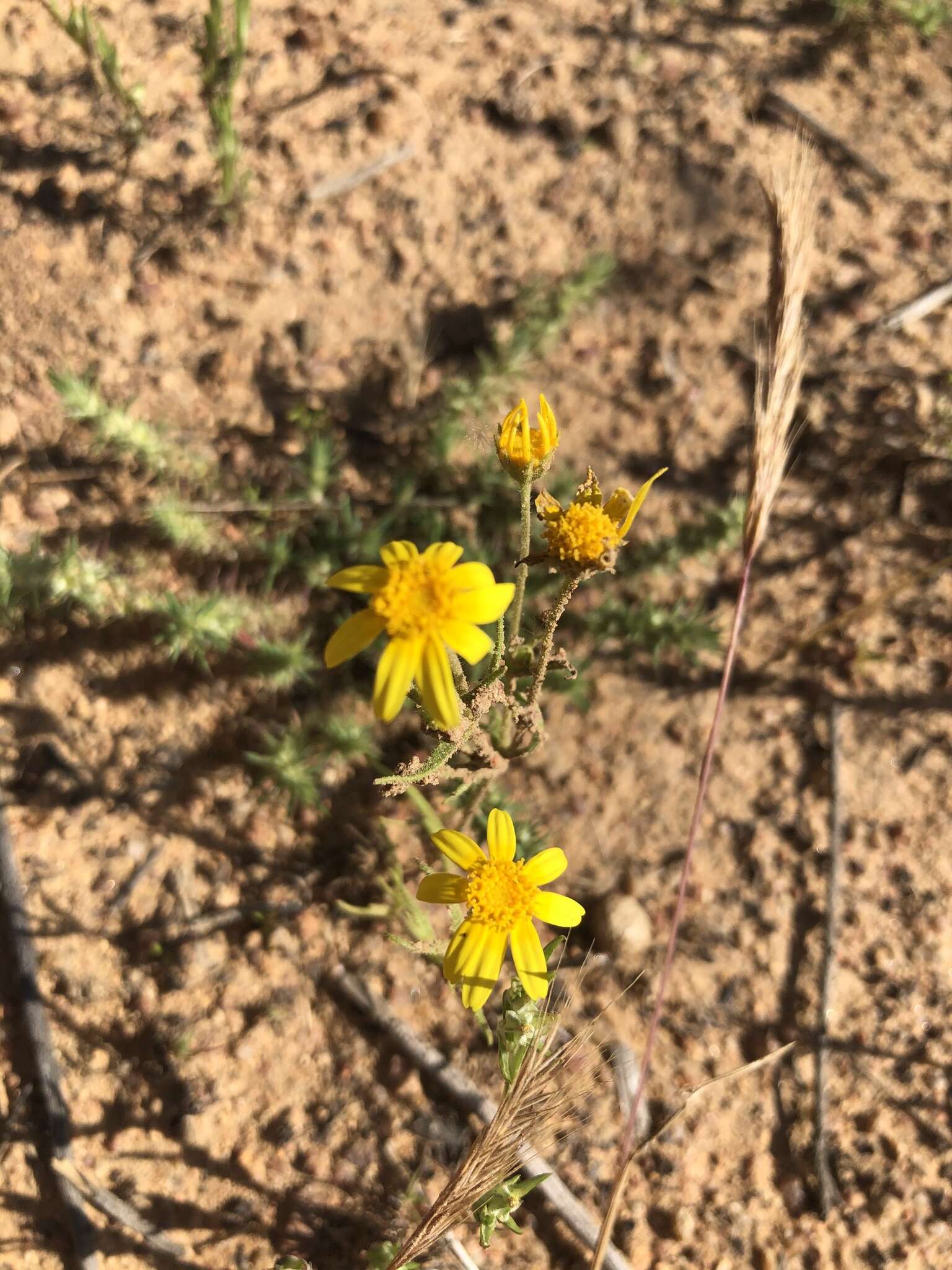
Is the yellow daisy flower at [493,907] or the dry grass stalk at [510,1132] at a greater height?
the yellow daisy flower at [493,907]

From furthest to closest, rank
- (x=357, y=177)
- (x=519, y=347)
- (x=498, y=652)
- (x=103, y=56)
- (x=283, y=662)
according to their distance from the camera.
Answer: (x=357, y=177), (x=519, y=347), (x=103, y=56), (x=283, y=662), (x=498, y=652)

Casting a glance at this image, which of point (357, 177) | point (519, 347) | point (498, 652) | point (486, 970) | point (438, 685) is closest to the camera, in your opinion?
point (438, 685)

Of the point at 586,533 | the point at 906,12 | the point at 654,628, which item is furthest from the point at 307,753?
the point at 906,12

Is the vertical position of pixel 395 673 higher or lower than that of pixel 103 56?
lower

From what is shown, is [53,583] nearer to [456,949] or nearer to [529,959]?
[456,949]

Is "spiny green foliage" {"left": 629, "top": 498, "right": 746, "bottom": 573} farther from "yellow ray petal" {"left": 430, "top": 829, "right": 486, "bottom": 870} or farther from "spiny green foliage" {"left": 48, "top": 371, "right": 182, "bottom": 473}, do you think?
"spiny green foliage" {"left": 48, "top": 371, "right": 182, "bottom": 473}

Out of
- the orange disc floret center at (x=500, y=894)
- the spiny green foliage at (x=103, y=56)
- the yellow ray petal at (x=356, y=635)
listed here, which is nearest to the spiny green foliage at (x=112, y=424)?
the spiny green foliage at (x=103, y=56)

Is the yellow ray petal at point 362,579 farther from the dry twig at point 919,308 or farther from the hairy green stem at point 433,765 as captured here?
the dry twig at point 919,308

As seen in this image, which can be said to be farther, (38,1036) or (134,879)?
(134,879)
